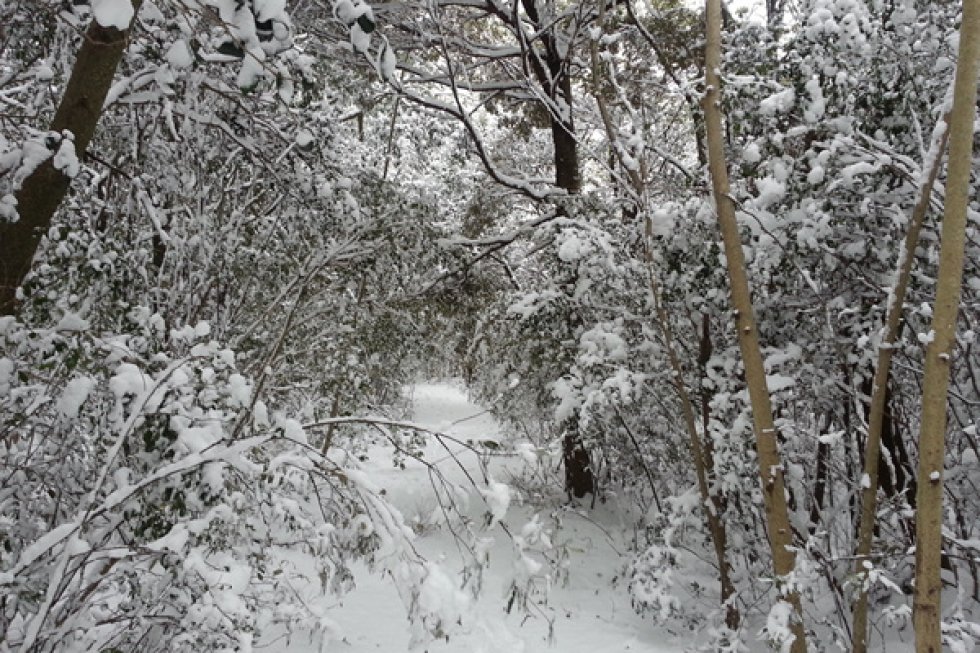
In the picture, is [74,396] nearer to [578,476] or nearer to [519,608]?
[519,608]

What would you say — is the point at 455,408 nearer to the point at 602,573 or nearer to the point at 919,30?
the point at 602,573

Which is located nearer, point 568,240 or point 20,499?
point 20,499

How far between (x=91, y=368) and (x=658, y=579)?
354 centimetres

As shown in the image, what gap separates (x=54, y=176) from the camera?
6.56 feet

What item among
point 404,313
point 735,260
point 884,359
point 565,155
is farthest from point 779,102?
point 565,155

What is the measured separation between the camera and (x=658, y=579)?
14.0ft

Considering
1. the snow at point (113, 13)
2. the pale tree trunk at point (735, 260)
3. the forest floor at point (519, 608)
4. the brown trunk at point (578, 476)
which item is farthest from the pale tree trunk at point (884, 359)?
the brown trunk at point (578, 476)

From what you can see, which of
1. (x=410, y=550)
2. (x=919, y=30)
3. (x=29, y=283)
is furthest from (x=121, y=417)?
(x=919, y=30)

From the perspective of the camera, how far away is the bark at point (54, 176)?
6.46 feet

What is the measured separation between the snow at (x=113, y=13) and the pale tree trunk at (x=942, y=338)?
1.95 meters

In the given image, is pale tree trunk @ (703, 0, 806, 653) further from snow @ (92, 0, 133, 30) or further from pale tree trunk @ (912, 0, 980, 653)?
snow @ (92, 0, 133, 30)

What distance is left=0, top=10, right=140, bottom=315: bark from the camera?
1969 millimetres

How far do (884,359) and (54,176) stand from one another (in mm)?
3119

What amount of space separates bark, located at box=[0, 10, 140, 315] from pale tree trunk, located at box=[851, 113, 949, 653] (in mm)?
2767
